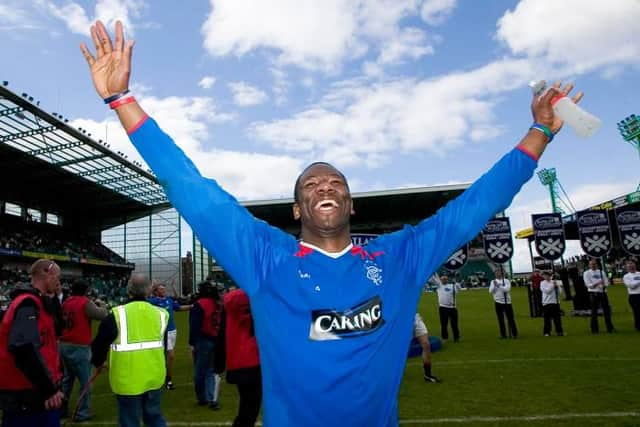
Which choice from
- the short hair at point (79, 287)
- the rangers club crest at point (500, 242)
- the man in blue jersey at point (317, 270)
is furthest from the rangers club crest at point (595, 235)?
the man in blue jersey at point (317, 270)

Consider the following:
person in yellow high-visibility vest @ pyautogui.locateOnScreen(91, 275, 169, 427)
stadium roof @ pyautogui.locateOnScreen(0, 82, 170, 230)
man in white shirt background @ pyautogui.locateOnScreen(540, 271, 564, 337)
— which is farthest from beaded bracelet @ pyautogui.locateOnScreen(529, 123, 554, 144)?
stadium roof @ pyautogui.locateOnScreen(0, 82, 170, 230)

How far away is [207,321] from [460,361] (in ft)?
18.9

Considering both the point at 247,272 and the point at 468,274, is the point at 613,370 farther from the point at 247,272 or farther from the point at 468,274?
the point at 468,274

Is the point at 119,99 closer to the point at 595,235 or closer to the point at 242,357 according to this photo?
the point at 242,357

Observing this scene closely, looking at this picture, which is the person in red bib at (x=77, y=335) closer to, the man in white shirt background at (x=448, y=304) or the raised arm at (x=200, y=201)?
the raised arm at (x=200, y=201)

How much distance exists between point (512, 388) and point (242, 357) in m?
4.83

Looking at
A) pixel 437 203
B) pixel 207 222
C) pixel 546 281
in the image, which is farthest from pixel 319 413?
pixel 437 203

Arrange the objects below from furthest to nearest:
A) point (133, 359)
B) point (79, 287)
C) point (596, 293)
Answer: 1. point (596, 293)
2. point (79, 287)
3. point (133, 359)

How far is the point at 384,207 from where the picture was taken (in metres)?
56.6

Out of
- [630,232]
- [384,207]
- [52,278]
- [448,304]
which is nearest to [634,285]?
[630,232]

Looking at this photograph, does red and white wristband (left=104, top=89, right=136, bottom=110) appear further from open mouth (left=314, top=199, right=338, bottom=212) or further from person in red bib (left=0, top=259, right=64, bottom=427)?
person in red bib (left=0, top=259, right=64, bottom=427)

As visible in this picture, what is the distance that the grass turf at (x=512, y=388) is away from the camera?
640 centimetres

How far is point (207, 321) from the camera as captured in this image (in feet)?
27.0

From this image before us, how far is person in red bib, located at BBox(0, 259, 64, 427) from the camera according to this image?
3805 mm
